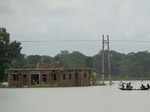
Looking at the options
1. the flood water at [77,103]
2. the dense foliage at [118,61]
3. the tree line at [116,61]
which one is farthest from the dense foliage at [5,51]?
the flood water at [77,103]

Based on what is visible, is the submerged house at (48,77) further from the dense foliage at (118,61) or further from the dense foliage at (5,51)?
the dense foliage at (118,61)

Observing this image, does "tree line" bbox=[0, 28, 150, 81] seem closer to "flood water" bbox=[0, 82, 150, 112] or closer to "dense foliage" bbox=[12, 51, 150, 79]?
"dense foliage" bbox=[12, 51, 150, 79]

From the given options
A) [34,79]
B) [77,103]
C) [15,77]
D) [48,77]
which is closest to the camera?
[77,103]

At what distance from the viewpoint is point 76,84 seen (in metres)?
70.4

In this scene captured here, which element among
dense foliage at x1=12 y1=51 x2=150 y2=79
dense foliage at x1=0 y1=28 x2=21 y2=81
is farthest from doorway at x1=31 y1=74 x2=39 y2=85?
dense foliage at x1=12 y1=51 x2=150 y2=79

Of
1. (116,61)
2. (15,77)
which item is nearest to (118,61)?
(116,61)

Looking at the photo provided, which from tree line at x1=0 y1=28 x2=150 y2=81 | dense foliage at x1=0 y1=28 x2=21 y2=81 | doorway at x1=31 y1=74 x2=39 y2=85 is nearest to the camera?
doorway at x1=31 y1=74 x2=39 y2=85

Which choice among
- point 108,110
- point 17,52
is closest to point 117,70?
point 17,52

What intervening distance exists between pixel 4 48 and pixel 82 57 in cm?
4685

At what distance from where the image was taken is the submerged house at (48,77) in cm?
6994

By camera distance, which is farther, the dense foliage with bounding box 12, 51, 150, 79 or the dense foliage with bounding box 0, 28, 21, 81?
the dense foliage with bounding box 12, 51, 150, 79

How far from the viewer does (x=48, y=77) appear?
70.4 m

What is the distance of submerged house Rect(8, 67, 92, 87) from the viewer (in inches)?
2753

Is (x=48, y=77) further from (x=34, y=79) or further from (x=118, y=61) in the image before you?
(x=118, y=61)
